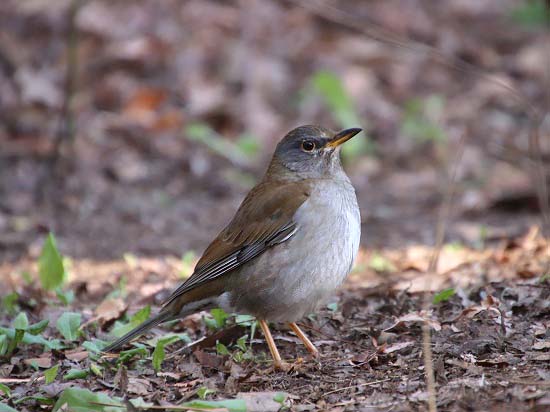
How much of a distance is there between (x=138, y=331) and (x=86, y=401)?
4.24 feet

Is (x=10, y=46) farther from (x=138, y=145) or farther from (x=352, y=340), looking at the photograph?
(x=352, y=340)

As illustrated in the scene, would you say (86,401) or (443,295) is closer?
(86,401)

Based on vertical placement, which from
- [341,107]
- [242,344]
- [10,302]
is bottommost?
[242,344]

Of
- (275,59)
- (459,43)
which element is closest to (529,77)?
(459,43)

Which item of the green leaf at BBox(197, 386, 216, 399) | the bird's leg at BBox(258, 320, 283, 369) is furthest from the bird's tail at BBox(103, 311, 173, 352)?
the green leaf at BBox(197, 386, 216, 399)

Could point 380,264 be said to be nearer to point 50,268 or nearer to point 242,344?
point 242,344

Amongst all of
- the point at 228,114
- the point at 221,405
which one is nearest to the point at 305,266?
the point at 221,405

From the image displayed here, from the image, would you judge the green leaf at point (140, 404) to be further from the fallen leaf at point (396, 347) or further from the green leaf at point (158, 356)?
the fallen leaf at point (396, 347)

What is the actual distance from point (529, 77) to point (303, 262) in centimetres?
974

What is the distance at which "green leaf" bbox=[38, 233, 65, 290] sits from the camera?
7215mm

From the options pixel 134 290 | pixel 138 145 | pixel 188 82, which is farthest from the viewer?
pixel 188 82

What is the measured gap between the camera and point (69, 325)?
6.25m

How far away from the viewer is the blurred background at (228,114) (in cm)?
1055

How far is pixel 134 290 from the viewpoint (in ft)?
25.6
